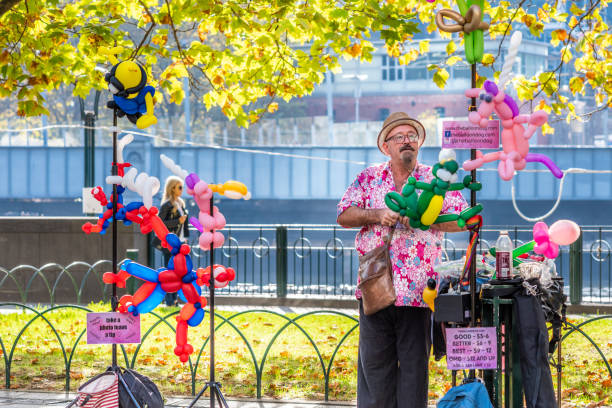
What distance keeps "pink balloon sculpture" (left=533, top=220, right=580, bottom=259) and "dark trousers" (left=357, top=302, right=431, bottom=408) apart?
0.79m

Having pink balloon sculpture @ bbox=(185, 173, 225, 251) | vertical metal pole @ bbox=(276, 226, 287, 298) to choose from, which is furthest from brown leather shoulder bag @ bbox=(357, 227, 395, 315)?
vertical metal pole @ bbox=(276, 226, 287, 298)

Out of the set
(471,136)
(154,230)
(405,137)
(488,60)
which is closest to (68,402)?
(154,230)

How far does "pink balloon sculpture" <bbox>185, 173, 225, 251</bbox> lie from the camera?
4199mm

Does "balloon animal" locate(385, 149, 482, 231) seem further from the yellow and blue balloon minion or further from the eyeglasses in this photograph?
the yellow and blue balloon minion

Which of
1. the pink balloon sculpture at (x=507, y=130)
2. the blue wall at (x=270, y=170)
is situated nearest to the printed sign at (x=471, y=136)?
the pink balloon sculpture at (x=507, y=130)

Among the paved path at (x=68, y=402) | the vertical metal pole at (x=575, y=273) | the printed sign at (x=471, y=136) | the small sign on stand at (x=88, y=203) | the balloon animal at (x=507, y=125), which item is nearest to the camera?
the balloon animal at (x=507, y=125)

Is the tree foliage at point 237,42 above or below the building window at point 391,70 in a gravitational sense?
below

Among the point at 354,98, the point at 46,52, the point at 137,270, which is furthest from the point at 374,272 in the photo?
the point at 354,98

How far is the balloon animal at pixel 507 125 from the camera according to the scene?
11.7 ft

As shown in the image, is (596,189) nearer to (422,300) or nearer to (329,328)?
(329,328)

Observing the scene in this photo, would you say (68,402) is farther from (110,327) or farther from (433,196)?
(433,196)

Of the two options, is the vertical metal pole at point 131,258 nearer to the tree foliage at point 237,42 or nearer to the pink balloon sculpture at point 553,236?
the tree foliage at point 237,42

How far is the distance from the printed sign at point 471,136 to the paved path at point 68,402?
332 cm

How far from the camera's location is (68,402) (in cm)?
636
